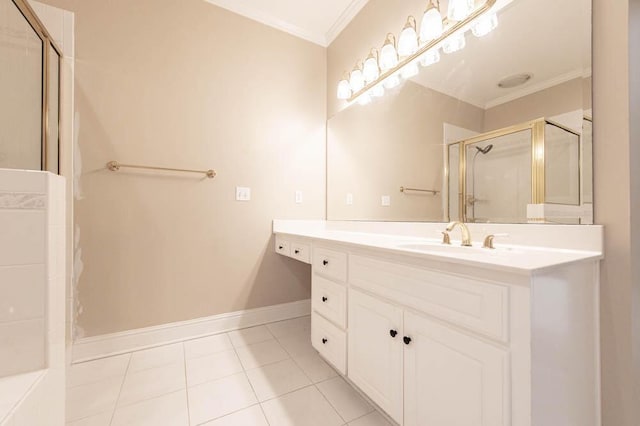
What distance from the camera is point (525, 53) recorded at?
42.3 inches

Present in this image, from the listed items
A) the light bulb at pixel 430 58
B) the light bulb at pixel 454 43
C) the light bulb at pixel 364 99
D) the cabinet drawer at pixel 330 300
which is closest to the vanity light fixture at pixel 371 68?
the light bulb at pixel 364 99

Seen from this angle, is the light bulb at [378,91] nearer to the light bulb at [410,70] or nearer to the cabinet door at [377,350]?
A: the light bulb at [410,70]

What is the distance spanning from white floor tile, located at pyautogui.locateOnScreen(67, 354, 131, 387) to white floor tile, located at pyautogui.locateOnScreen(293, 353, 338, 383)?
990 millimetres

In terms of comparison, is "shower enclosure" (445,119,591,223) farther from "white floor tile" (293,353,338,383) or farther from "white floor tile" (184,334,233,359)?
"white floor tile" (184,334,233,359)

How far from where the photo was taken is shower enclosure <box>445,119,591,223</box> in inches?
38.2

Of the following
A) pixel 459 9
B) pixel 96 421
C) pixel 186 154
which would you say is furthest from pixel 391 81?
pixel 96 421

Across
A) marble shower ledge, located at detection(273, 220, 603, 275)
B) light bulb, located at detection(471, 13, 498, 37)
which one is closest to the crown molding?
light bulb, located at detection(471, 13, 498, 37)

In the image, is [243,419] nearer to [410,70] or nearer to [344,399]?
[344,399]

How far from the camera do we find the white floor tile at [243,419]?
1101 millimetres

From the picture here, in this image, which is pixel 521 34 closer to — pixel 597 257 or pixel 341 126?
pixel 597 257

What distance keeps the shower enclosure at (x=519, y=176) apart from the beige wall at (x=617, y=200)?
0.07 m

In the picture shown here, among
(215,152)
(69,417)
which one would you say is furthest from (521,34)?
(69,417)

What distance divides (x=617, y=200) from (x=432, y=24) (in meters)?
1.12

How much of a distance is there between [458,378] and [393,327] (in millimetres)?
256
